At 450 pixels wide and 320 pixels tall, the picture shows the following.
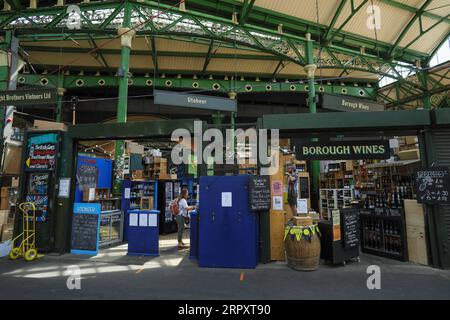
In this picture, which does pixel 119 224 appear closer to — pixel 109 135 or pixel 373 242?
pixel 109 135

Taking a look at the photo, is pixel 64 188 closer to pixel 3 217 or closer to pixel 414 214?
pixel 3 217

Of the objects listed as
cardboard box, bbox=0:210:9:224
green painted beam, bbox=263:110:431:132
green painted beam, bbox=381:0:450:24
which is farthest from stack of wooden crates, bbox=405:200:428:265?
green painted beam, bbox=381:0:450:24

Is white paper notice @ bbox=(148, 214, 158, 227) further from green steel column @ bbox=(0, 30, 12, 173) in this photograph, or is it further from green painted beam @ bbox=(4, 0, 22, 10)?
green painted beam @ bbox=(4, 0, 22, 10)

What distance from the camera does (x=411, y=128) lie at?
643 cm

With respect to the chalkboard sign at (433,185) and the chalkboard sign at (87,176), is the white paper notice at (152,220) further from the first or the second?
the chalkboard sign at (433,185)

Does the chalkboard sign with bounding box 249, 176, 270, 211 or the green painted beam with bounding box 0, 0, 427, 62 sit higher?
the green painted beam with bounding box 0, 0, 427, 62

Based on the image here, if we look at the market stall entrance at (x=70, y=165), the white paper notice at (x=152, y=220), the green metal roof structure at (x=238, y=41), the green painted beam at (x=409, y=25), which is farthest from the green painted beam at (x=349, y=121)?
the green painted beam at (x=409, y=25)

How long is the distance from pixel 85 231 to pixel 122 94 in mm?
5453

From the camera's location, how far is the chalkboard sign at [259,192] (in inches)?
235

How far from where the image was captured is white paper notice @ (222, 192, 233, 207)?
6.04 metres

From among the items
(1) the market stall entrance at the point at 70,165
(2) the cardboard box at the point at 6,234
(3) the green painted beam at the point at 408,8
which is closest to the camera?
(1) the market stall entrance at the point at 70,165

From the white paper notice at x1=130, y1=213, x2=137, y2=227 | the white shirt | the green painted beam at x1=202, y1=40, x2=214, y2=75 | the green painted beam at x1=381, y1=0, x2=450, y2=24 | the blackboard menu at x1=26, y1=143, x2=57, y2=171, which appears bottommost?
the white paper notice at x1=130, y1=213, x2=137, y2=227

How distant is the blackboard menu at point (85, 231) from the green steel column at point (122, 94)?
2095 mm

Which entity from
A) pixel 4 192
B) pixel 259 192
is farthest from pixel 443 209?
pixel 4 192
